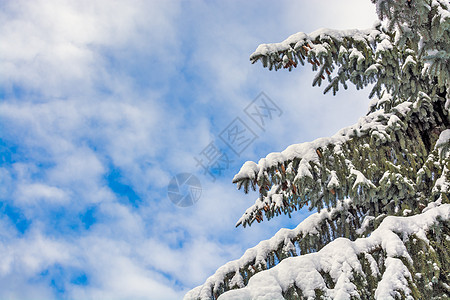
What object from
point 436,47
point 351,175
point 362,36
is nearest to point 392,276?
point 351,175

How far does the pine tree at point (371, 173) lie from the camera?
11.5ft

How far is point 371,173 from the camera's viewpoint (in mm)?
5270

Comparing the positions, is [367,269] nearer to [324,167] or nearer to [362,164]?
[324,167]

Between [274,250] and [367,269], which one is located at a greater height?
[274,250]

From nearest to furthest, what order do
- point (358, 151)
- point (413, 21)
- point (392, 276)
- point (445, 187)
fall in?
point (392, 276)
point (413, 21)
point (445, 187)
point (358, 151)

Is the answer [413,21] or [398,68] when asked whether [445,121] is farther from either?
[413,21]

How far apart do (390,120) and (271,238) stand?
7.92ft

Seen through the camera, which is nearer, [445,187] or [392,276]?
[392,276]

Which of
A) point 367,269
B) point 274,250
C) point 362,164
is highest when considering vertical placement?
point 362,164

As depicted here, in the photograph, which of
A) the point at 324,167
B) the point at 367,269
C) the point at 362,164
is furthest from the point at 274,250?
the point at 367,269

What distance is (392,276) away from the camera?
307cm

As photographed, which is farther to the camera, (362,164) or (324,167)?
(362,164)

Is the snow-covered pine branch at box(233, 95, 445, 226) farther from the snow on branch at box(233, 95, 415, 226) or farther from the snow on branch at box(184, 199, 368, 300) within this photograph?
the snow on branch at box(184, 199, 368, 300)

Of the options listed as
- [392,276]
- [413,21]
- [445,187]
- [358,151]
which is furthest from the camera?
[358,151]
